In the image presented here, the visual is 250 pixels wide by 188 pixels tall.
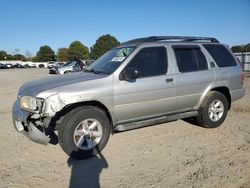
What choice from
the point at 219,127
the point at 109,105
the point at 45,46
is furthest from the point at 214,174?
the point at 45,46

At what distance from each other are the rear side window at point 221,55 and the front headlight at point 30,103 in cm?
386

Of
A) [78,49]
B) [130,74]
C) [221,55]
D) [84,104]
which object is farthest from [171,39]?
[78,49]

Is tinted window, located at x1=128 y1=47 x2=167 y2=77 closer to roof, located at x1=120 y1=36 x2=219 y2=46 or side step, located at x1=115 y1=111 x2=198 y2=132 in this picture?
roof, located at x1=120 y1=36 x2=219 y2=46

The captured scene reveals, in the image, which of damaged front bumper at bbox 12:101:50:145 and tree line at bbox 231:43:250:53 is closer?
damaged front bumper at bbox 12:101:50:145

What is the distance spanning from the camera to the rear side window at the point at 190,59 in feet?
19.2

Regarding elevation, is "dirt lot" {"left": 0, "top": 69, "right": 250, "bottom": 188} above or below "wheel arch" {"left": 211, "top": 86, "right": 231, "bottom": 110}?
below

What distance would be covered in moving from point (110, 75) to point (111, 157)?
141 cm

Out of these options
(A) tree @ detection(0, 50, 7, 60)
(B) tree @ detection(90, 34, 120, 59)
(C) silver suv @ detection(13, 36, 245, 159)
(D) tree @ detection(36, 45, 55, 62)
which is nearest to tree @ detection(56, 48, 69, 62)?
(D) tree @ detection(36, 45, 55, 62)

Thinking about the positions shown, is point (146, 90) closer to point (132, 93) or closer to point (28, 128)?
point (132, 93)

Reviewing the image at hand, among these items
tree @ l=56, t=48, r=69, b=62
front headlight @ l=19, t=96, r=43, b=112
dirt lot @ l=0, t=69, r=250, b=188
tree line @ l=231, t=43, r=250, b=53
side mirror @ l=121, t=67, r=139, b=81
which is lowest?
dirt lot @ l=0, t=69, r=250, b=188

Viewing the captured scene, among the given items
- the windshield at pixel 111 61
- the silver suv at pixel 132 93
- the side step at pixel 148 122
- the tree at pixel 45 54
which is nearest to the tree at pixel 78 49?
the tree at pixel 45 54

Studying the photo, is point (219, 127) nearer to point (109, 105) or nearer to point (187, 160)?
point (187, 160)

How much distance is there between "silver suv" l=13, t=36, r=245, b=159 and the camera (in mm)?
4621

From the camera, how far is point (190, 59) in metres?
6.05
